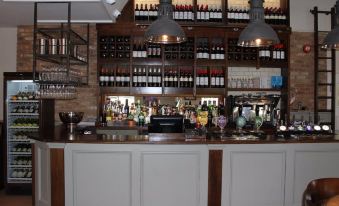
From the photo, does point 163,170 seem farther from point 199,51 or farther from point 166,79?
point 199,51

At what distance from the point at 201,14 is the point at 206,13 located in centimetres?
10

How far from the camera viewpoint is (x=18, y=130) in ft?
20.5

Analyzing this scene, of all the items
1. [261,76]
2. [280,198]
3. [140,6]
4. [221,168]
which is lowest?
[280,198]

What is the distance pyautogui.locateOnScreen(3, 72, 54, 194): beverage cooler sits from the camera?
601cm

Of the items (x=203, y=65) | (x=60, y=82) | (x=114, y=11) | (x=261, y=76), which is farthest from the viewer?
(x=261, y=76)

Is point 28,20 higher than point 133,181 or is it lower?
higher

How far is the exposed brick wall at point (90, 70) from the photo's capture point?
22.5 feet

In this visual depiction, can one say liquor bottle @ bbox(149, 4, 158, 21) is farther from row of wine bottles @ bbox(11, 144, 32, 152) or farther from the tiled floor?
the tiled floor

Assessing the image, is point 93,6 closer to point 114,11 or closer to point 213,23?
point 114,11

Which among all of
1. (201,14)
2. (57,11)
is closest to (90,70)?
(57,11)

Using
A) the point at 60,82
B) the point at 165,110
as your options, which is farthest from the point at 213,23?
the point at 60,82

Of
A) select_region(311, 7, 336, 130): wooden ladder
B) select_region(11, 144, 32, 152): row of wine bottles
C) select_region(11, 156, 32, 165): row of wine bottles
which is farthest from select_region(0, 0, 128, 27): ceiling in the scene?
select_region(311, 7, 336, 130): wooden ladder

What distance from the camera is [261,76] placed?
7.27 metres

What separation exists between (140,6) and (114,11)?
119 centimetres
